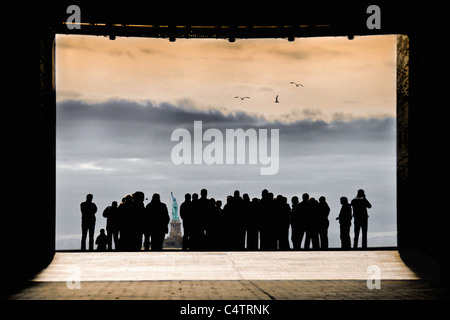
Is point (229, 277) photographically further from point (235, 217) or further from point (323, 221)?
point (323, 221)

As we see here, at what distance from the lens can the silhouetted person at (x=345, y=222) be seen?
18.5 meters

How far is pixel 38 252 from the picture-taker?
14.6m

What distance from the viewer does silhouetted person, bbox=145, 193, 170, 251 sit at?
56.9ft

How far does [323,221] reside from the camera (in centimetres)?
1834

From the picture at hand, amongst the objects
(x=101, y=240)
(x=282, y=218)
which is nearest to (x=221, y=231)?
(x=282, y=218)

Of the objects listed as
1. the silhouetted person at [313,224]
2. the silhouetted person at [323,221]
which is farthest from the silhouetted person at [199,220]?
the silhouetted person at [323,221]

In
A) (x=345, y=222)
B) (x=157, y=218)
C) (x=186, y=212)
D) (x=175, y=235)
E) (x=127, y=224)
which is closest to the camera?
(x=157, y=218)

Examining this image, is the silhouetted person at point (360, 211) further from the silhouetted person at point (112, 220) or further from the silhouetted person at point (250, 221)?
the silhouetted person at point (112, 220)

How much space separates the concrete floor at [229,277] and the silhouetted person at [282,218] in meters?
1.18

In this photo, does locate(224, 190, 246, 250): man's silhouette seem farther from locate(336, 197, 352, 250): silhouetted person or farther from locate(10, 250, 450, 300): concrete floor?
locate(336, 197, 352, 250): silhouetted person

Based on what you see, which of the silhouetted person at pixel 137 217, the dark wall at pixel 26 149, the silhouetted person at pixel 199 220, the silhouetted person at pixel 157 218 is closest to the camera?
the dark wall at pixel 26 149

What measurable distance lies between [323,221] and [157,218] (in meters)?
4.41

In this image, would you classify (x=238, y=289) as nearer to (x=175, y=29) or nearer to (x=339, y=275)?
(x=339, y=275)

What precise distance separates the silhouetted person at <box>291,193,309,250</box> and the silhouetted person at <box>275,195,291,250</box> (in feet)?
0.53
